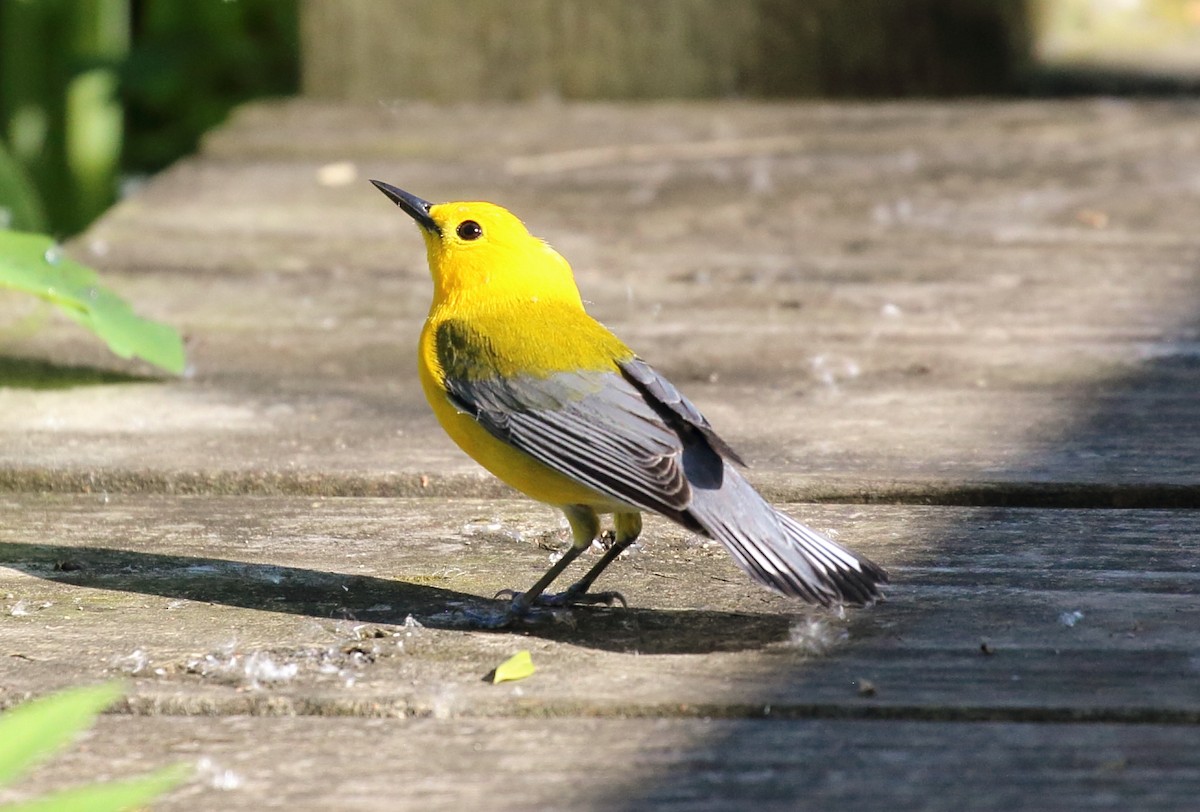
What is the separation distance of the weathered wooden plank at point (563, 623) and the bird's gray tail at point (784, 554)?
0.18 ft

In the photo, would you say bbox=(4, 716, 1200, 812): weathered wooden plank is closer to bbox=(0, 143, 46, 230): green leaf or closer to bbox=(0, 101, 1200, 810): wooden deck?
bbox=(0, 101, 1200, 810): wooden deck

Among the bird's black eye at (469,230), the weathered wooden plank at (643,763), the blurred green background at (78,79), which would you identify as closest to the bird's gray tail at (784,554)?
the weathered wooden plank at (643,763)

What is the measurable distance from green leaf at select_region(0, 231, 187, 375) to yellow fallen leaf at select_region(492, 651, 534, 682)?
4.56 feet

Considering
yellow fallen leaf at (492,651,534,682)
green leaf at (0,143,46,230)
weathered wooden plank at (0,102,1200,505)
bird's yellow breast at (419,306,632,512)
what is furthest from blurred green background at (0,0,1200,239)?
yellow fallen leaf at (492,651,534,682)

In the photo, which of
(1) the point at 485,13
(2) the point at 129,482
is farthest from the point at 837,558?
(1) the point at 485,13

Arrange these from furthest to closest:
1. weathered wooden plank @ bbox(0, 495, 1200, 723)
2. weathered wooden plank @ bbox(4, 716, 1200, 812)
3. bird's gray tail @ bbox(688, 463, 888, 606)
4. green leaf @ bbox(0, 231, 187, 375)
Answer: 1. green leaf @ bbox(0, 231, 187, 375)
2. bird's gray tail @ bbox(688, 463, 888, 606)
3. weathered wooden plank @ bbox(0, 495, 1200, 723)
4. weathered wooden plank @ bbox(4, 716, 1200, 812)

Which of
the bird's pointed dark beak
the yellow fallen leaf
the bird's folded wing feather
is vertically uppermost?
the bird's pointed dark beak

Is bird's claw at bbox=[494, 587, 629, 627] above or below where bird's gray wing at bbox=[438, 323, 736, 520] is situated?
below

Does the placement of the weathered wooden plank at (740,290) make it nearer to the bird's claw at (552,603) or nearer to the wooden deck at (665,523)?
the wooden deck at (665,523)

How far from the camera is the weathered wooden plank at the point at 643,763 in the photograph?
1.63 m

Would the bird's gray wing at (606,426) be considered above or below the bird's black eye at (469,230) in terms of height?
below

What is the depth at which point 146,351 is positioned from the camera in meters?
3.12

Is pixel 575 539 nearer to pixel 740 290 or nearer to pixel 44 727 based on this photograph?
pixel 44 727

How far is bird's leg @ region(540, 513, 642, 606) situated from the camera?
225 cm
